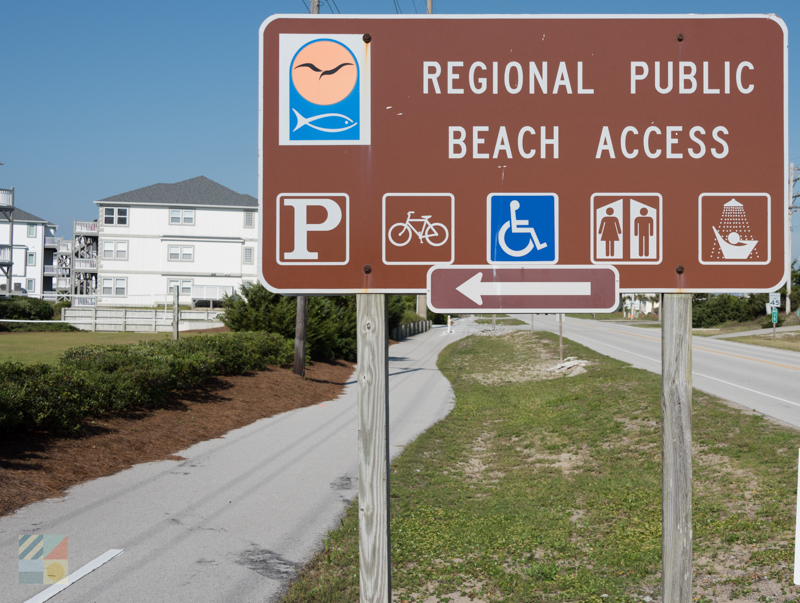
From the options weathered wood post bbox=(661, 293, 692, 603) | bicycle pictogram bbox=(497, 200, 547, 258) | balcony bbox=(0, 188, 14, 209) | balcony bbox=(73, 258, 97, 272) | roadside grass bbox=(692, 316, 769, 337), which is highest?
balcony bbox=(0, 188, 14, 209)

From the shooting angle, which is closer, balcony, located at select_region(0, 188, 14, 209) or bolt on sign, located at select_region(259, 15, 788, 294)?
bolt on sign, located at select_region(259, 15, 788, 294)

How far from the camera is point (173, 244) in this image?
51.9 metres

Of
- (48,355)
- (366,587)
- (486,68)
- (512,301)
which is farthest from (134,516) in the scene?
(48,355)

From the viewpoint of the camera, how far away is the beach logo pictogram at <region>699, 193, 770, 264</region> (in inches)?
123

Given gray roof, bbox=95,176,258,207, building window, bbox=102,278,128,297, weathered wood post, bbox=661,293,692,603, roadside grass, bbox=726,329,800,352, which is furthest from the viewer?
gray roof, bbox=95,176,258,207

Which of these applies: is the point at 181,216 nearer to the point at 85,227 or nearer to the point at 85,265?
the point at 85,265

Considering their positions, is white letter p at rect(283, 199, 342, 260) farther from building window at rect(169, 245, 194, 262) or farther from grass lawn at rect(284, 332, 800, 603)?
building window at rect(169, 245, 194, 262)

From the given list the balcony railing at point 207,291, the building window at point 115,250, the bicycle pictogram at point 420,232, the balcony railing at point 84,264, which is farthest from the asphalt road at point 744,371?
the balcony railing at point 84,264

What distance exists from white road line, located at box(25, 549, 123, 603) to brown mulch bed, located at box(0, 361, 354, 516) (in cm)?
177

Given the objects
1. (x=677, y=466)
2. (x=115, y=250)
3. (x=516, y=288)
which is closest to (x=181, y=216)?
(x=115, y=250)

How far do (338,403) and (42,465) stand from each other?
29.1 ft

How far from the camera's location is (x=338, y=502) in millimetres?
7898

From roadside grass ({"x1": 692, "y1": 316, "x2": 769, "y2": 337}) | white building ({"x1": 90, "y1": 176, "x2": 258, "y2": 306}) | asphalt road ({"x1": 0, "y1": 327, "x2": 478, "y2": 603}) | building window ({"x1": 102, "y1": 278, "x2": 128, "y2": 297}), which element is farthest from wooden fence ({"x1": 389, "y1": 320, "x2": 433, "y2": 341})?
asphalt road ({"x1": 0, "y1": 327, "x2": 478, "y2": 603})

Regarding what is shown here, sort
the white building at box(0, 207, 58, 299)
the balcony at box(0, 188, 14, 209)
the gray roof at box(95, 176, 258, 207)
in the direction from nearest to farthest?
the balcony at box(0, 188, 14, 209) → the gray roof at box(95, 176, 258, 207) → the white building at box(0, 207, 58, 299)
